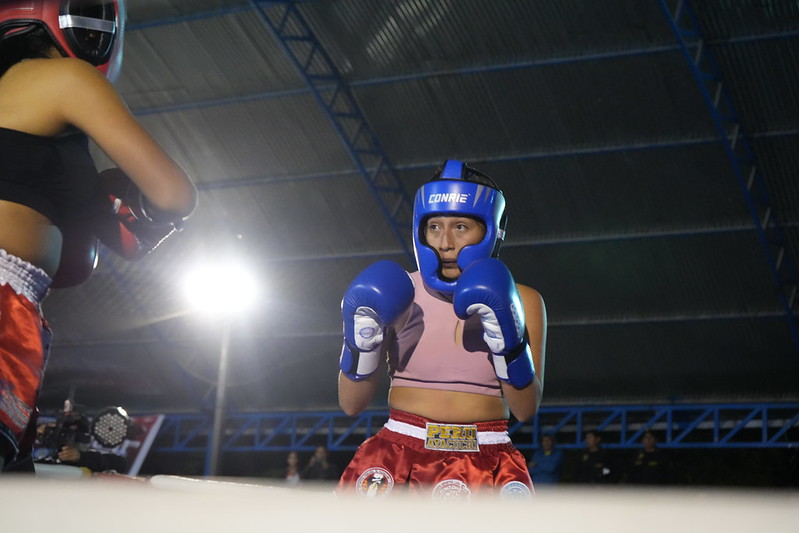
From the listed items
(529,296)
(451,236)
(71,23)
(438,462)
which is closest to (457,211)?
(451,236)

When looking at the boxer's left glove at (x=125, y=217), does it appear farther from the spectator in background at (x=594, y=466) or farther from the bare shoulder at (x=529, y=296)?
the spectator in background at (x=594, y=466)

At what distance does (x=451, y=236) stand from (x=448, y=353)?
0.38 metres

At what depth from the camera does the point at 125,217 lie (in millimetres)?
1995

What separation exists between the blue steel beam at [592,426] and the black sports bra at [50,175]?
1099 centimetres

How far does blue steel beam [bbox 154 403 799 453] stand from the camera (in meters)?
12.4

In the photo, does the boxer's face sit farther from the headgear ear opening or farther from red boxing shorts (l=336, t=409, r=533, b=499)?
the headgear ear opening

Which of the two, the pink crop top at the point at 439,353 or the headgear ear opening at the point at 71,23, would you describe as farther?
the pink crop top at the point at 439,353

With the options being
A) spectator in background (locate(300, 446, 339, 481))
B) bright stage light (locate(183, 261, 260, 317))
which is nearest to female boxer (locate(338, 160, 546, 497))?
bright stage light (locate(183, 261, 260, 317))

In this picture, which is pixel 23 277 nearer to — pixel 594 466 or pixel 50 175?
pixel 50 175

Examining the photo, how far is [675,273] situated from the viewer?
12.1 metres

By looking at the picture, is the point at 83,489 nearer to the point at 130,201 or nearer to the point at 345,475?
the point at 130,201

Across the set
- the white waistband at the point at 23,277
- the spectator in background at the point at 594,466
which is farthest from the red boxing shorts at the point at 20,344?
the spectator in background at the point at 594,466

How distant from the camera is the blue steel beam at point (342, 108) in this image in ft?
35.9

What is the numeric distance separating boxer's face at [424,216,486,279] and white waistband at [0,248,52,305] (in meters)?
1.35
